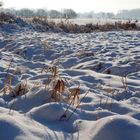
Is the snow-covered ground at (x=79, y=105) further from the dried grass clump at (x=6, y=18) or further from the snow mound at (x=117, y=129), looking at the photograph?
the dried grass clump at (x=6, y=18)

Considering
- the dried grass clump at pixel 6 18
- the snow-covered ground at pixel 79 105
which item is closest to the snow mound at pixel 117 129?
the snow-covered ground at pixel 79 105

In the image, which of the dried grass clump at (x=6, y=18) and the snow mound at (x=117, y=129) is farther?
the dried grass clump at (x=6, y=18)

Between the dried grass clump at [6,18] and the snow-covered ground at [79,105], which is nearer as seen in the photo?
the snow-covered ground at [79,105]

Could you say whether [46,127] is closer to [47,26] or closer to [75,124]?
[75,124]

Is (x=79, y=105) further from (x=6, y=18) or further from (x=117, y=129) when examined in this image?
(x=6, y=18)

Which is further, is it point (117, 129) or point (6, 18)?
point (6, 18)

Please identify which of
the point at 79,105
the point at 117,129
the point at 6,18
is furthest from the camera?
the point at 6,18

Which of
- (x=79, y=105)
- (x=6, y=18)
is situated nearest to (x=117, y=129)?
(x=79, y=105)

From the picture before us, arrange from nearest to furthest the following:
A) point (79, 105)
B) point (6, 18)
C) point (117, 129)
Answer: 1. point (117, 129)
2. point (79, 105)
3. point (6, 18)

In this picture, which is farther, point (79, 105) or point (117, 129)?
point (79, 105)

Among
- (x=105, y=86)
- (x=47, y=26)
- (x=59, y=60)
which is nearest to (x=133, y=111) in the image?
(x=105, y=86)

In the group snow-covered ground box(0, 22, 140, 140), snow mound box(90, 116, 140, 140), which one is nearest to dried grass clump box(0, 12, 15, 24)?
snow-covered ground box(0, 22, 140, 140)

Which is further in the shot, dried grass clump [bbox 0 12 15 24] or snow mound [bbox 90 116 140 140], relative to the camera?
dried grass clump [bbox 0 12 15 24]

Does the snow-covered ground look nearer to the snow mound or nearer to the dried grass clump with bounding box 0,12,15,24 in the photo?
the snow mound
